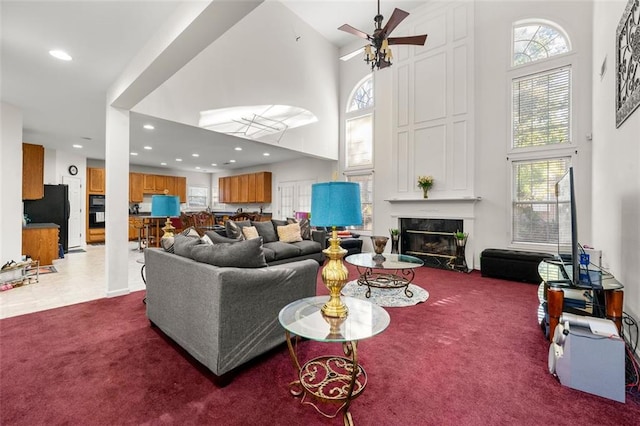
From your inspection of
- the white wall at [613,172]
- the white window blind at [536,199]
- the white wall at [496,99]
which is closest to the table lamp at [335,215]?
the white wall at [613,172]

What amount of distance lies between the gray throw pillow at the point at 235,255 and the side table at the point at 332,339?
44cm

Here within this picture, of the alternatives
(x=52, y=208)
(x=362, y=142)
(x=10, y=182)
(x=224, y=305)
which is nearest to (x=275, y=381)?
(x=224, y=305)

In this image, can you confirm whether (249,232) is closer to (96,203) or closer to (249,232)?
(249,232)

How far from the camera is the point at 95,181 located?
7.96 m

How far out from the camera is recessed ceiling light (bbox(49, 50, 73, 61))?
278 cm

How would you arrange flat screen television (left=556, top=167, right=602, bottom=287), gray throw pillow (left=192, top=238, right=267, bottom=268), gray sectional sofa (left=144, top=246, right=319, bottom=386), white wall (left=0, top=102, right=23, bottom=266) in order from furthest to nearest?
white wall (left=0, top=102, right=23, bottom=266)
flat screen television (left=556, top=167, right=602, bottom=287)
gray throw pillow (left=192, top=238, right=267, bottom=268)
gray sectional sofa (left=144, top=246, right=319, bottom=386)

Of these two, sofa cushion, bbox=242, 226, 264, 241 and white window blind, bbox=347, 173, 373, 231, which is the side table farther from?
white window blind, bbox=347, 173, 373, 231

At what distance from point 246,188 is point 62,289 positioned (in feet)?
18.5

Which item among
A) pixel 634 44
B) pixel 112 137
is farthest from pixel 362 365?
pixel 112 137

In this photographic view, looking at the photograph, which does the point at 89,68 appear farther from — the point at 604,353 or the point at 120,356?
the point at 604,353

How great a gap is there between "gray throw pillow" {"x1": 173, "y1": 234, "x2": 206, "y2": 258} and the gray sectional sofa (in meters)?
0.07

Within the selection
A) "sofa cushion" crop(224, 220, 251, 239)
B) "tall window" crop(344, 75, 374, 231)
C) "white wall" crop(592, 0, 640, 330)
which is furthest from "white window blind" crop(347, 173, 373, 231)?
"white wall" crop(592, 0, 640, 330)

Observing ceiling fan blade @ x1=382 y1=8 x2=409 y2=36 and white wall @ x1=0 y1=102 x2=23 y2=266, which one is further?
white wall @ x1=0 y1=102 x2=23 y2=266

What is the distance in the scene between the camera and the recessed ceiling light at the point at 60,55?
278 centimetres
